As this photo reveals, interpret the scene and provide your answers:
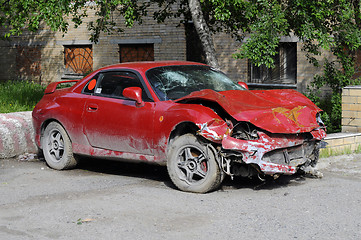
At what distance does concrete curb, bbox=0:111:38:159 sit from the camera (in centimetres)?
977

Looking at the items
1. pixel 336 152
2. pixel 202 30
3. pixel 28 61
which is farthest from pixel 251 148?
pixel 28 61

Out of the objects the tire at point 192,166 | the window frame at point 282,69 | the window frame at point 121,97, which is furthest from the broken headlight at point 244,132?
the window frame at point 282,69

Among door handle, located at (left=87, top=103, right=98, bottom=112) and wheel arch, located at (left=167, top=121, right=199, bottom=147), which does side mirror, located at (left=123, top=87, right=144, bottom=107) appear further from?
door handle, located at (left=87, top=103, right=98, bottom=112)

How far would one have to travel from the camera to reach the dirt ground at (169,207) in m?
5.38

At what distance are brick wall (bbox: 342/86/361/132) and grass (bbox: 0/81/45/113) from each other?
22.0ft

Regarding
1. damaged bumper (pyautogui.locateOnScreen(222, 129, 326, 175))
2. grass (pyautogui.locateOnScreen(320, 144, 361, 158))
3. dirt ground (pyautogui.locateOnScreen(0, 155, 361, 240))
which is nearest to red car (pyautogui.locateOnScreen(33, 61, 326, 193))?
damaged bumper (pyautogui.locateOnScreen(222, 129, 326, 175))

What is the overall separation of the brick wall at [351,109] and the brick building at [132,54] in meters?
6.16

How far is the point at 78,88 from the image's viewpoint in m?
8.56

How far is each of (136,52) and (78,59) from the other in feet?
10.4

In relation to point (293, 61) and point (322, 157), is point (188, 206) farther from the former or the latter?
point (293, 61)

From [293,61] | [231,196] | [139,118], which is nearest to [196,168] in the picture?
[231,196]

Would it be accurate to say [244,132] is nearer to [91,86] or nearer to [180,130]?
[180,130]

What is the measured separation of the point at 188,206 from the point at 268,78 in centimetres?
1146

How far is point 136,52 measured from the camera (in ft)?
67.7
